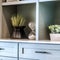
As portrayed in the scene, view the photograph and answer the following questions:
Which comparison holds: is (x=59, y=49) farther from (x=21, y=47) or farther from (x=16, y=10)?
(x=16, y=10)

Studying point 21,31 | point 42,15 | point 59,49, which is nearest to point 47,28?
point 42,15

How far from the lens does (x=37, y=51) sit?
2.09m

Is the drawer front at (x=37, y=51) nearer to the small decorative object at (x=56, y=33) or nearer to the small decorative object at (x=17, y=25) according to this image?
the small decorative object at (x=56, y=33)

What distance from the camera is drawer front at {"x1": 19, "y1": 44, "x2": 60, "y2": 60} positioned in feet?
6.60

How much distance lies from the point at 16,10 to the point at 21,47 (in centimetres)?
90

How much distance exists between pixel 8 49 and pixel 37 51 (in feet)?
1.36

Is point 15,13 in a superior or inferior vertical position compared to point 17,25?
superior

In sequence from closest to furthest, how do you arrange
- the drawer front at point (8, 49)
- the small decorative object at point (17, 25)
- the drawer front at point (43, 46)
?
the drawer front at point (43, 46) < the drawer front at point (8, 49) < the small decorative object at point (17, 25)

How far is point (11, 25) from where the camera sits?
2793 mm

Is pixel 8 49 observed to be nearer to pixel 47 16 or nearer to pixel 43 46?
pixel 43 46

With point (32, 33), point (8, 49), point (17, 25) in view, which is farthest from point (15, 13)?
point (8, 49)

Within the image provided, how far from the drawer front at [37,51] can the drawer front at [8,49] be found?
0.09 metres

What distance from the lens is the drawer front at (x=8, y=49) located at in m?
2.22

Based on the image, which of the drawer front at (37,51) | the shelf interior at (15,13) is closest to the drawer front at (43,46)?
the drawer front at (37,51)
